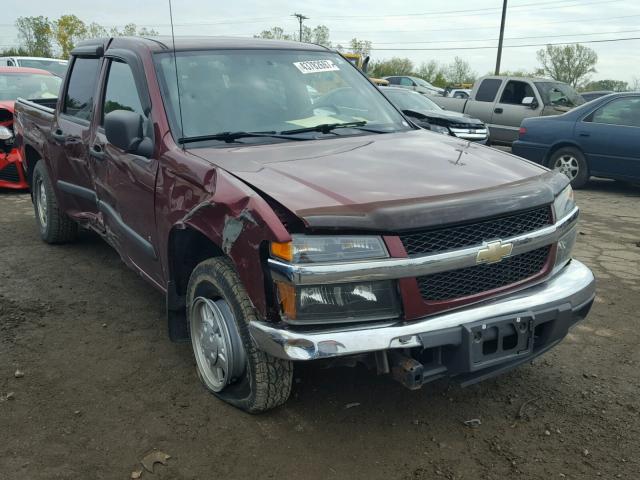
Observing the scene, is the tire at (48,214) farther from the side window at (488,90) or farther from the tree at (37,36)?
the tree at (37,36)

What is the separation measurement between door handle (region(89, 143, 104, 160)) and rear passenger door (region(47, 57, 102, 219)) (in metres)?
0.17

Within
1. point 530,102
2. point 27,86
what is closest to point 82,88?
point 27,86

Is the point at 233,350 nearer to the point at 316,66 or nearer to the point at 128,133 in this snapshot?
the point at 128,133

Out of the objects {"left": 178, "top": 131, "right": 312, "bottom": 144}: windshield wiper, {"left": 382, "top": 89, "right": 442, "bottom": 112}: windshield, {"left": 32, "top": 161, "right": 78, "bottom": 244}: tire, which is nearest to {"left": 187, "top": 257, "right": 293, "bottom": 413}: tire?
{"left": 178, "top": 131, "right": 312, "bottom": 144}: windshield wiper

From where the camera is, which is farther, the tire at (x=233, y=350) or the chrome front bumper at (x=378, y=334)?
the tire at (x=233, y=350)

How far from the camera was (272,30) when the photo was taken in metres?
51.9

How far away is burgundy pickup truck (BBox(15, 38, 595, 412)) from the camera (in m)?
2.47

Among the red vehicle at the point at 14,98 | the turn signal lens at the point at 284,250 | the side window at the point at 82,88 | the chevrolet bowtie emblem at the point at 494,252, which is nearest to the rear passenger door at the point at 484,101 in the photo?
the red vehicle at the point at 14,98

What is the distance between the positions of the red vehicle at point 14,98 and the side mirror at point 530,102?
880cm

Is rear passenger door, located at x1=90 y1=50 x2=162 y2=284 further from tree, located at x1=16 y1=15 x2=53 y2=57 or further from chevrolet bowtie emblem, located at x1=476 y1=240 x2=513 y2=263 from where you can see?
tree, located at x1=16 y1=15 x2=53 y2=57

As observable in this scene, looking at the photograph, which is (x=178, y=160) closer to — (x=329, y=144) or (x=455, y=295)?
(x=329, y=144)

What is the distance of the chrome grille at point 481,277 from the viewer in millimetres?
2604

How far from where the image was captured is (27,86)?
30.2 feet

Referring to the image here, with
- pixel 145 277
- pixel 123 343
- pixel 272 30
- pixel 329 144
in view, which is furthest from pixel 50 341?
pixel 272 30
